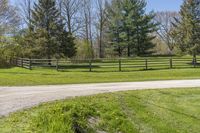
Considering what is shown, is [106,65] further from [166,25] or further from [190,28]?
[166,25]

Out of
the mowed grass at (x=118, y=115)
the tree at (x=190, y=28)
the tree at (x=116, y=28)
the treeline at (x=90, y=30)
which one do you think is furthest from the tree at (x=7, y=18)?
the mowed grass at (x=118, y=115)

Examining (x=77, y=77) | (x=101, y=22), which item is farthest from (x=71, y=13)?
(x=77, y=77)

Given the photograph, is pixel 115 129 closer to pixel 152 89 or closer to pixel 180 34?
pixel 152 89

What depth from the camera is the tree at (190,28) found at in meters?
46.0

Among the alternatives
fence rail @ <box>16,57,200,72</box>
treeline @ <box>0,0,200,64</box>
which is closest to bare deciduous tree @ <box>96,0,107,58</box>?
treeline @ <box>0,0,200,64</box>

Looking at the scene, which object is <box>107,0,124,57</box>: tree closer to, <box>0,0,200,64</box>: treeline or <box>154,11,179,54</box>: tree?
<box>0,0,200,64</box>: treeline

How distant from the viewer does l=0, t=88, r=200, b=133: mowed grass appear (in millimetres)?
10414

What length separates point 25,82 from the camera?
23.5 meters

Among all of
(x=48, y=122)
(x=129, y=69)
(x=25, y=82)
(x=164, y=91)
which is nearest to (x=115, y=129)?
(x=48, y=122)

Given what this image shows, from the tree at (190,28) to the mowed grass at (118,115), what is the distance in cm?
2723

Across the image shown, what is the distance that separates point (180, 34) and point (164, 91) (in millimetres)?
30094

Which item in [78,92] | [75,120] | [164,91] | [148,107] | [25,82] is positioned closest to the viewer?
[75,120]

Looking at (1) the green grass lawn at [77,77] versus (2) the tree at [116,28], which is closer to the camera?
(1) the green grass lawn at [77,77]

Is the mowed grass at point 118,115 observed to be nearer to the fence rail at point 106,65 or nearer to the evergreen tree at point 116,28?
the fence rail at point 106,65
